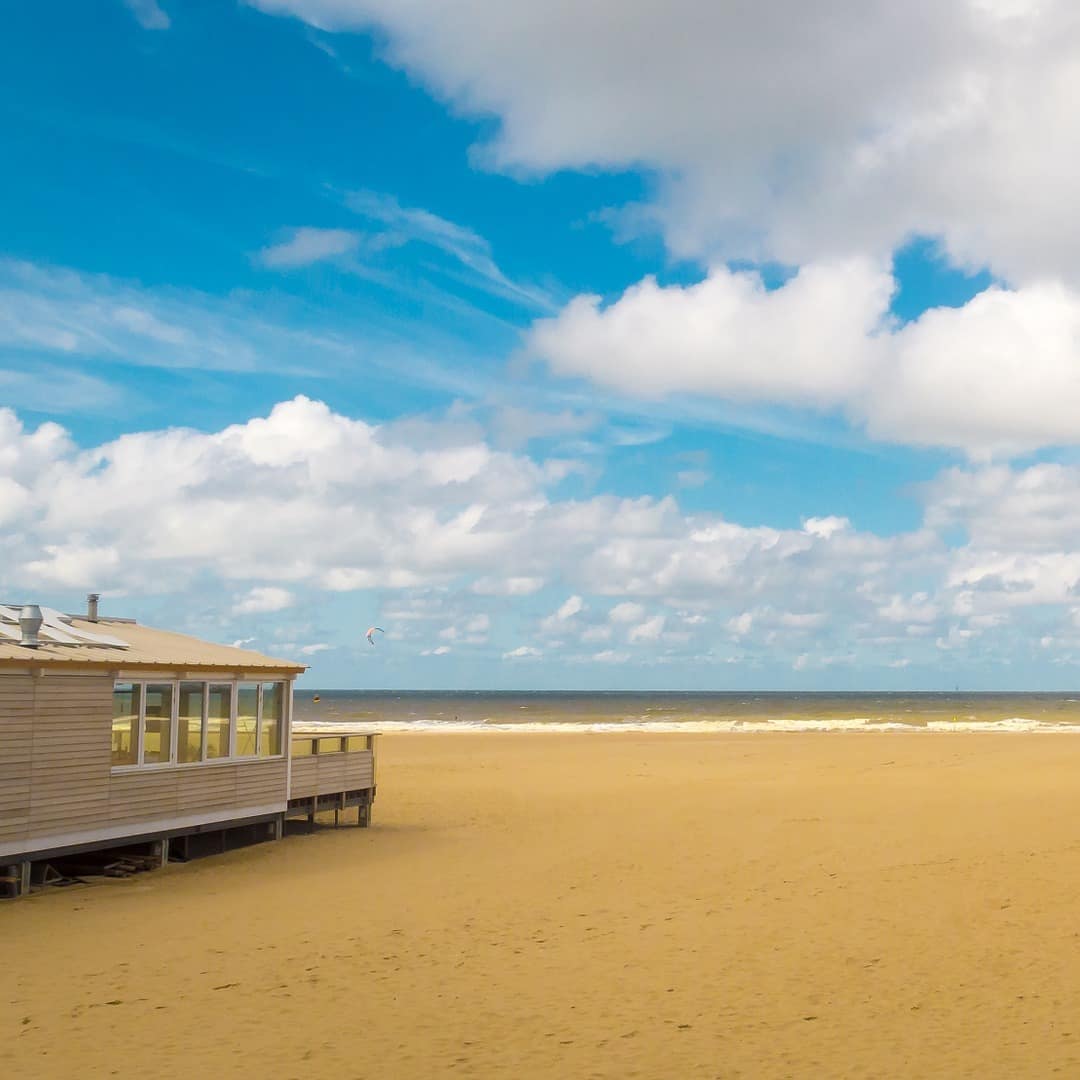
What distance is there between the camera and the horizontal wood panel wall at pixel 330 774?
18.7 meters

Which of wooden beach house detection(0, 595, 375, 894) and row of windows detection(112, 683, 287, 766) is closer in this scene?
wooden beach house detection(0, 595, 375, 894)

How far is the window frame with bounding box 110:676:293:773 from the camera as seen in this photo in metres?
15.2

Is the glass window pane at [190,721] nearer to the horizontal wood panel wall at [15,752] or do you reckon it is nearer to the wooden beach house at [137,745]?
the wooden beach house at [137,745]

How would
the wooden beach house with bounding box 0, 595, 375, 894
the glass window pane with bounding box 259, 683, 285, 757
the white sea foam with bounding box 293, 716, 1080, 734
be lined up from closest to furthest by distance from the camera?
the wooden beach house with bounding box 0, 595, 375, 894, the glass window pane with bounding box 259, 683, 285, 757, the white sea foam with bounding box 293, 716, 1080, 734

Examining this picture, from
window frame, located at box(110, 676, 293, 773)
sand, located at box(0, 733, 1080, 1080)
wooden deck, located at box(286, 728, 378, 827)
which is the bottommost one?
sand, located at box(0, 733, 1080, 1080)

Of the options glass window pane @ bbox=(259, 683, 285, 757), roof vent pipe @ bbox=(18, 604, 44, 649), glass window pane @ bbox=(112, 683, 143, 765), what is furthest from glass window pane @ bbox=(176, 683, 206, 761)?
roof vent pipe @ bbox=(18, 604, 44, 649)

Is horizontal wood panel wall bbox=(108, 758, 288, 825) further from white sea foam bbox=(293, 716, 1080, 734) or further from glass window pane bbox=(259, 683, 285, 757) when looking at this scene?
white sea foam bbox=(293, 716, 1080, 734)

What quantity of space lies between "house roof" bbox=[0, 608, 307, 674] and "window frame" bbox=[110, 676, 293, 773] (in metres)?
0.28

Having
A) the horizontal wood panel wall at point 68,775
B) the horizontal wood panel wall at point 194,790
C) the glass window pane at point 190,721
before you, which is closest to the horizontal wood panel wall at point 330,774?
the horizontal wood panel wall at point 194,790

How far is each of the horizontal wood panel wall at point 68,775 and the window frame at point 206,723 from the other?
0.41 feet

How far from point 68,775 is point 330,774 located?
237 inches

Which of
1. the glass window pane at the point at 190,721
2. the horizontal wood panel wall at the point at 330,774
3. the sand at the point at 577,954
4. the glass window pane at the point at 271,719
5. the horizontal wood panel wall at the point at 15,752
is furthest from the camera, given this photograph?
the horizontal wood panel wall at the point at 330,774

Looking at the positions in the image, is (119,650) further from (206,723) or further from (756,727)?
(756,727)

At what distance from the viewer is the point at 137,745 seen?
15.2m
